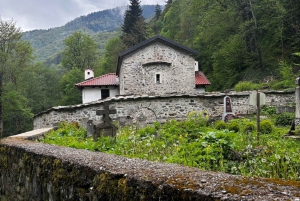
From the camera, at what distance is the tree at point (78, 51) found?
159 feet

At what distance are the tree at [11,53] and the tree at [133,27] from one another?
15.4 meters

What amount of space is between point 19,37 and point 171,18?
2800 centimetres

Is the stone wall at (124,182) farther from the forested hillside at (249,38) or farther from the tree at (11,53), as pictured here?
the tree at (11,53)

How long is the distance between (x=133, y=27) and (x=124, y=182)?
42.9m

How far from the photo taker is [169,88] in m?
20.4

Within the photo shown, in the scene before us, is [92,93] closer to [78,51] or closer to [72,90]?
[72,90]

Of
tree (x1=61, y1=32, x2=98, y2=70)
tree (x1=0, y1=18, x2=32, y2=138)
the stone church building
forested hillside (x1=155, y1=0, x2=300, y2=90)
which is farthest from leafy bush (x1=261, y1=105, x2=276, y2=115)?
tree (x1=61, y1=32, x2=98, y2=70)

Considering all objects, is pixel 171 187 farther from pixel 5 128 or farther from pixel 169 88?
pixel 5 128

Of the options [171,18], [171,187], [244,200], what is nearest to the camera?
[244,200]

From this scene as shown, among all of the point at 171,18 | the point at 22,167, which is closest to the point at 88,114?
the point at 22,167

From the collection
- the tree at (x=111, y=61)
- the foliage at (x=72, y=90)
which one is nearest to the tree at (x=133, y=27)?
the tree at (x=111, y=61)

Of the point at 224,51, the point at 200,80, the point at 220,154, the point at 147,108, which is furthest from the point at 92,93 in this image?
the point at 220,154

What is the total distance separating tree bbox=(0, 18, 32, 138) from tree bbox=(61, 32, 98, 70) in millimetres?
18616

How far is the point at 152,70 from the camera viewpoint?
20031 millimetres
